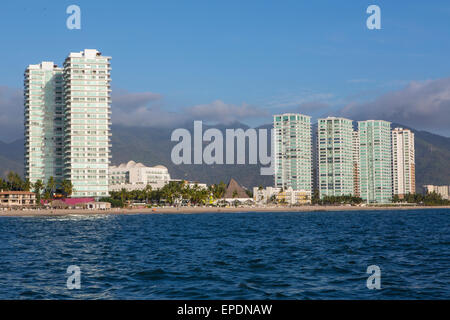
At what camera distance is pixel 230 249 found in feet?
174

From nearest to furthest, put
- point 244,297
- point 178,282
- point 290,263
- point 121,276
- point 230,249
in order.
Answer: point 244,297
point 178,282
point 121,276
point 290,263
point 230,249

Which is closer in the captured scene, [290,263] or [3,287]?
[3,287]

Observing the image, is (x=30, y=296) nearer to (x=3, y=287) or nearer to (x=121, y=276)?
(x=3, y=287)

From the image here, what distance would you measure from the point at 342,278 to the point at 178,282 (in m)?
10.2

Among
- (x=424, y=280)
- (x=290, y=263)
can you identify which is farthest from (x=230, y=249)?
(x=424, y=280)

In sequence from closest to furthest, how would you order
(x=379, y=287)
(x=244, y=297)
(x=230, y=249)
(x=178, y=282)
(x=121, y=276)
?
(x=244, y=297) → (x=379, y=287) → (x=178, y=282) → (x=121, y=276) → (x=230, y=249)

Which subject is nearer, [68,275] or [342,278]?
[342,278]
